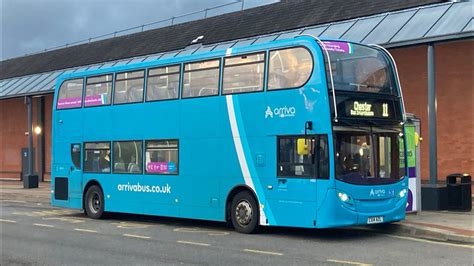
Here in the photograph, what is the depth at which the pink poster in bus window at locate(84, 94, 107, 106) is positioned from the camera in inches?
619

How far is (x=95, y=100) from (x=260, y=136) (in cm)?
595

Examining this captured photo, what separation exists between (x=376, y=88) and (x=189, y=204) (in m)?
5.09

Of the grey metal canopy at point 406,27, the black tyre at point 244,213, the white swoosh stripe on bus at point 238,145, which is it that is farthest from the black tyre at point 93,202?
the grey metal canopy at point 406,27

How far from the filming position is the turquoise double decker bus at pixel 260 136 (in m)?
11.1

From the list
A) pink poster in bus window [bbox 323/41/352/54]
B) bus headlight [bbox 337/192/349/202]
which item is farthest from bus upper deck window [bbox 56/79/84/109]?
bus headlight [bbox 337/192/349/202]

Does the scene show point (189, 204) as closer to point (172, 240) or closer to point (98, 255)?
point (172, 240)

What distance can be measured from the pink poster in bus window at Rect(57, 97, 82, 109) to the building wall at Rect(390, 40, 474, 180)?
462 inches

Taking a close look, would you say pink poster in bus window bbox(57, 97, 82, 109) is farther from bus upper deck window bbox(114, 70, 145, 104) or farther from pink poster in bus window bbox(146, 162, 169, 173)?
pink poster in bus window bbox(146, 162, 169, 173)

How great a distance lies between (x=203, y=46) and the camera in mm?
27203

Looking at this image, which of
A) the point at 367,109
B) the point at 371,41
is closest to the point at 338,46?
the point at 367,109

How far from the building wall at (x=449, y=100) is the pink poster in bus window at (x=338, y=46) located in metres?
9.62

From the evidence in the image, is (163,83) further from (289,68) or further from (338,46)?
(338,46)

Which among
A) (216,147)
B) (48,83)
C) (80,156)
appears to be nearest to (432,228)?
(216,147)

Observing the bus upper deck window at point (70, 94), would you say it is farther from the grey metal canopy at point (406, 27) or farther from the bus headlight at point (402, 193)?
the bus headlight at point (402, 193)
